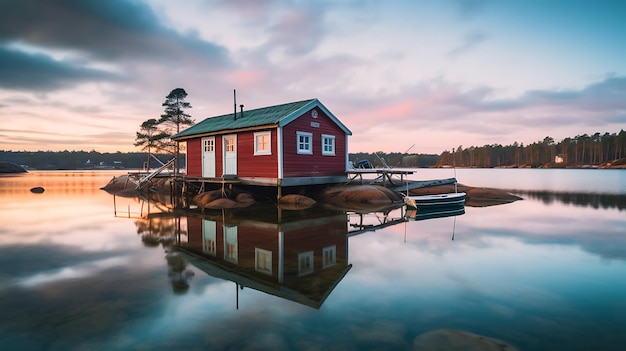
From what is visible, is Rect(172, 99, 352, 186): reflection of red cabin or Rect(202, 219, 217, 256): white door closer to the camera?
Rect(202, 219, 217, 256): white door

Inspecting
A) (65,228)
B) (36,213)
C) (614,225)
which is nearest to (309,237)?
(65,228)

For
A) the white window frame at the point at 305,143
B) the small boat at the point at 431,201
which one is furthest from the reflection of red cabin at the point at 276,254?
the white window frame at the point at 305,143

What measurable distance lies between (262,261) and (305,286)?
2.01m

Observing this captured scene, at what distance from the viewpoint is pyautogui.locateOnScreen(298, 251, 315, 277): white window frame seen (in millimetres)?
7336

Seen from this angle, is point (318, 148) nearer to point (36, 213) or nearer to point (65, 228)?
point (65, 228)

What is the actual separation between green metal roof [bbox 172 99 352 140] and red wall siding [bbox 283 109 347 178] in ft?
1.57

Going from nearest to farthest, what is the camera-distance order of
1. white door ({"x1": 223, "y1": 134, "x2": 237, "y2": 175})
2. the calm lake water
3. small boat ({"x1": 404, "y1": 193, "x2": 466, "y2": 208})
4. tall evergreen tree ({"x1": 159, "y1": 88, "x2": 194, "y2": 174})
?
the calm lake water < small boat ({"x1": 404, "y1": 193, "x2": 466, "y2": 208}) < white door ({"x1": 223, "y1": 134, "x2": 237, "y2": 175}) < tall evergreen tree ({"x1": 159, "y1": 88, "x2": 194, "y2": 174})

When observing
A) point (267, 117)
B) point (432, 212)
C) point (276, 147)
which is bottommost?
point (432, 212)

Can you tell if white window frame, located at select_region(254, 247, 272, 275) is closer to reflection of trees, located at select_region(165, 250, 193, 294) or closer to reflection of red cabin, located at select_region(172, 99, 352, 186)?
reflection of trees, located at select_region(165, 250, 193, 294)

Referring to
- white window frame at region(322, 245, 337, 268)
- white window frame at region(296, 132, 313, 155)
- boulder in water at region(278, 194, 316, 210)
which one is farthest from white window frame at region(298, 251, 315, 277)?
white window frame at region(296, 132, 313, 155)

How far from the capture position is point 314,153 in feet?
67.9

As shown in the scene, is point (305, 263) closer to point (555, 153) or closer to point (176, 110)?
point (176, 110)

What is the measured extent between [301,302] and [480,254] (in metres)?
6.14

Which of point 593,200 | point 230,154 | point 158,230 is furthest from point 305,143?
point 593,200
